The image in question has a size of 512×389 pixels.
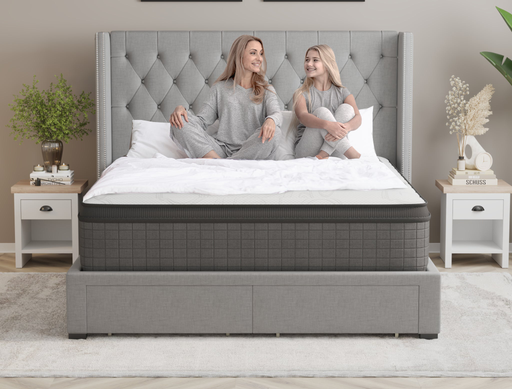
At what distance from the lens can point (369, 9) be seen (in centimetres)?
335

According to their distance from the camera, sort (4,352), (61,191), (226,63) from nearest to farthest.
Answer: (4,352)
(61,191)
(226,63)

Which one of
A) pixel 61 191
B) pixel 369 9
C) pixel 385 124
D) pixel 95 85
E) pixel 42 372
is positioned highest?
pixel 369 9

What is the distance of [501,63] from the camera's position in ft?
10.5

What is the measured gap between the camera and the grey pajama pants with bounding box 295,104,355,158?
9.76 ft

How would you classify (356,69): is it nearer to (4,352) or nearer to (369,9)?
(369,9)

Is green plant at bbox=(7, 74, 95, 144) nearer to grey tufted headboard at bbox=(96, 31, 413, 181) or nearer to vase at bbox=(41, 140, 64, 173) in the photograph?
vase at bbox=(41, 140, 64, 173)

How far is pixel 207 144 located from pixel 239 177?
647 millimetres

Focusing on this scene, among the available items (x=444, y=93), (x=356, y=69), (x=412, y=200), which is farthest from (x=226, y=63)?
(x=412, y=200)

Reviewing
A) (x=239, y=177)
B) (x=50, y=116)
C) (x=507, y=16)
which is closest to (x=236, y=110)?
(x=239, y=177)

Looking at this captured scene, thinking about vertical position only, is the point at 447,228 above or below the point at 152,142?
below

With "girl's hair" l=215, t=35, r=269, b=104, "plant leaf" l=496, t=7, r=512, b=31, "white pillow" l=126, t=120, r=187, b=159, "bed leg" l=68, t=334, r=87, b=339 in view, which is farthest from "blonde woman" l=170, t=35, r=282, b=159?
"plant leaf" l=496, t=7, r=512, b=31

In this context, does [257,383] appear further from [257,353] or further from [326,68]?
[326,68]

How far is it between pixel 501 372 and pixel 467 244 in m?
1.44

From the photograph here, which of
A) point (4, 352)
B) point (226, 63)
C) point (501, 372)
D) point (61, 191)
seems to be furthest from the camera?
point (226, 63)
